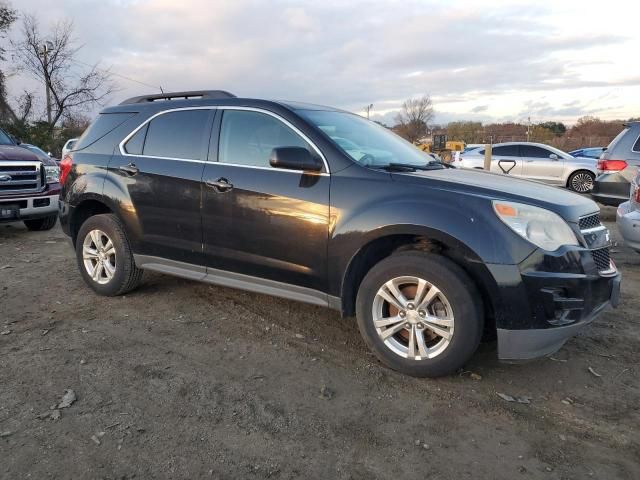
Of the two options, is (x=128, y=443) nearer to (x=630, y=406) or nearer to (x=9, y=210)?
(x=630, y=406)

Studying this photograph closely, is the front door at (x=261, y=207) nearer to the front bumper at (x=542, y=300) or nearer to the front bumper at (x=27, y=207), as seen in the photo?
the front bumper at (x=542, y=300)

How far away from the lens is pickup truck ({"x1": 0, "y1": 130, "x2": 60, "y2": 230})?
306 inches

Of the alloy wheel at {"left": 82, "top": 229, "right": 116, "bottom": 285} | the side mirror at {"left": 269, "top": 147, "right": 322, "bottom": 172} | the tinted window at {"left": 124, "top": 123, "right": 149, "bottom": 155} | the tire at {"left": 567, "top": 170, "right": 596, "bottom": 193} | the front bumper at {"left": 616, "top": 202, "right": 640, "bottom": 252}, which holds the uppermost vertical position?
the tinted window at {"left": 124, "top": 123, "right": 149, "bottom": 155}

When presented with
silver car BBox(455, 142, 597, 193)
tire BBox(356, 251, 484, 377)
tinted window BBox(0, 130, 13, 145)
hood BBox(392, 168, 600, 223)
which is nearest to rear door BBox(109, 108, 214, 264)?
tire BBox(356, 251, 484, 377)

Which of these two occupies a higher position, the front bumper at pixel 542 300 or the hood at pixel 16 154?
the hood at pixel 16 154

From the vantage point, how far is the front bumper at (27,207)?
305 inches

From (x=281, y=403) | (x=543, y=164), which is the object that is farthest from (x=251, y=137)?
(x=543, y=164)

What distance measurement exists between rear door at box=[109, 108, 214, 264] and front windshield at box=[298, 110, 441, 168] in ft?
3.26

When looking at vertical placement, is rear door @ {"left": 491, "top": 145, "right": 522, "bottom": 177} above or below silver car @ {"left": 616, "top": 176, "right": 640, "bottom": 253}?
above

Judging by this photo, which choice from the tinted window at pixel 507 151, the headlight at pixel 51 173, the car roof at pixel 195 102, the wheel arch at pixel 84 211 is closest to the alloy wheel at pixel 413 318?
the car roof at pixel 195 102

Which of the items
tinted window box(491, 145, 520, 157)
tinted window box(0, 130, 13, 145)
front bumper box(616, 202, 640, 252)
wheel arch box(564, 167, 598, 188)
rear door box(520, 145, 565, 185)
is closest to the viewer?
front bumper box(616, 202, 640, 252)

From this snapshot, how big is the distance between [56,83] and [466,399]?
3651 cm

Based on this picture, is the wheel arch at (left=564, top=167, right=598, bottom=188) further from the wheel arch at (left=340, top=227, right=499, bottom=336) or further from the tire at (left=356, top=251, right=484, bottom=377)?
the tire at (left=356, top=251, right=484, bottom=377)

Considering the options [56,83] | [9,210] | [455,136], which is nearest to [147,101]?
[9,210]
